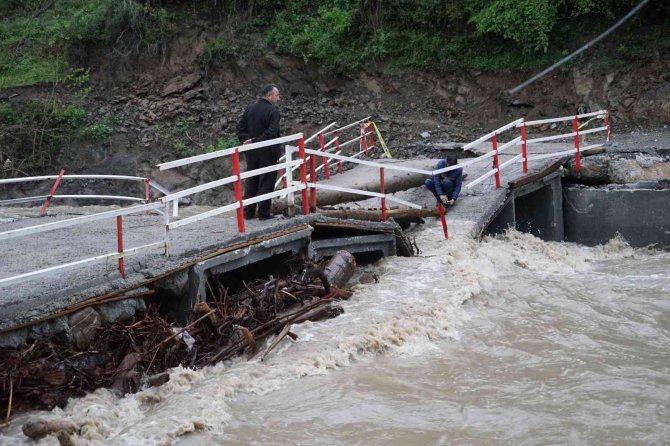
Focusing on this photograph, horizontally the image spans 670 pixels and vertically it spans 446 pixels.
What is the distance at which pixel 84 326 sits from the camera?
259 inches

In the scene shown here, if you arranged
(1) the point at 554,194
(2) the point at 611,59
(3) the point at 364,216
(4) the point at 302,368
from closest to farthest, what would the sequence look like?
(4) the point at 302,368 < (3) the point at 364,216 < (1) the point at 554,194 < (2) the point at 611,59

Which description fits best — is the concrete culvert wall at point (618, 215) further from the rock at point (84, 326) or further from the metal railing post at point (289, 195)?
the rock at point (84, 326)

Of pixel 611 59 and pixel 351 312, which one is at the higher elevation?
pixel 611 59

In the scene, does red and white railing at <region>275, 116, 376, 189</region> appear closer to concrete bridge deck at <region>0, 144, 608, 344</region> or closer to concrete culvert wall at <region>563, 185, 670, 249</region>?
concrete bridge deck at <region>0, 144, 608, 344</region>

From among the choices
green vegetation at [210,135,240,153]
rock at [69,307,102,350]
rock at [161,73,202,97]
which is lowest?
rock at [69,307,102,350]

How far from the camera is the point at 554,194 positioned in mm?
14711

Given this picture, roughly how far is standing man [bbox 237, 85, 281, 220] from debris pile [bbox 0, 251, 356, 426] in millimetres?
1014

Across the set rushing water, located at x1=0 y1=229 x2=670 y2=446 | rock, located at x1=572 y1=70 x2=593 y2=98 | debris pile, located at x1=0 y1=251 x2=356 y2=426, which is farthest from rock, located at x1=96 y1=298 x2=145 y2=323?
rock, located at x1=572 y1=70 x2=593 y2=98

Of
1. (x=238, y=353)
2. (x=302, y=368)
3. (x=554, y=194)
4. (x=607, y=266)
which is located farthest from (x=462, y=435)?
(x=554, y=194)

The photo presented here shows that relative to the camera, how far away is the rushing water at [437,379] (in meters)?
6.09

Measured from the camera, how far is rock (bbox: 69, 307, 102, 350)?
6.53 m

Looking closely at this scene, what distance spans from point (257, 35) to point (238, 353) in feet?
67.4

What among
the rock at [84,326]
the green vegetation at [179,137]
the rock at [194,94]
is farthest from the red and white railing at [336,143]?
the rock at [84,326]

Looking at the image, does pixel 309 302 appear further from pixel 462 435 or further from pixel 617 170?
pixel 617 170
